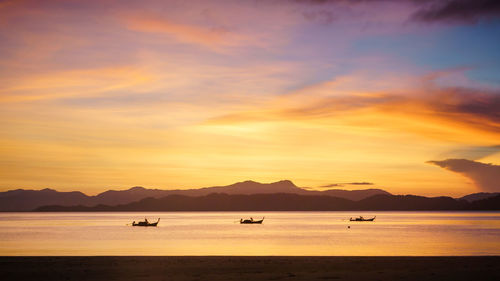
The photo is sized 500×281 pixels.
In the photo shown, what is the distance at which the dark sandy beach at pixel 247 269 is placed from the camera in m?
23.0

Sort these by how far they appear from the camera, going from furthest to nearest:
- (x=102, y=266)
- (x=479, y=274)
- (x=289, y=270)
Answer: (x=102, y=266) → (x=289, y=270) → (x=479, y=274)

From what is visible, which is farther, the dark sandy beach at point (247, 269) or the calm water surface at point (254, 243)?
the calm water surface at point (254, 243)

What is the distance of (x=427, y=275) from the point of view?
23453mm

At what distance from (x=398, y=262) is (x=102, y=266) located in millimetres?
14766

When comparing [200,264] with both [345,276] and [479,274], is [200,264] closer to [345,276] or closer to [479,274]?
[345,276]

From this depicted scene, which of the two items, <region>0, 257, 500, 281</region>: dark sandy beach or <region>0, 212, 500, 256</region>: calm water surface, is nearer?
<region>0, 257, 500, 281</region>: dark sandy beach

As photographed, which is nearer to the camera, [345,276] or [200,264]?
[345,276]

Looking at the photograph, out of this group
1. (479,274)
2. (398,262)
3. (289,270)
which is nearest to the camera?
(479,274)

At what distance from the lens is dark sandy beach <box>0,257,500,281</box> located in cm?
2303

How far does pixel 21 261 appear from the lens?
3048 centimetres

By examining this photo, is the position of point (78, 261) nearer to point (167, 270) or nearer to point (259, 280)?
point (167, 270)

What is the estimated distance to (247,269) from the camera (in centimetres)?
2594

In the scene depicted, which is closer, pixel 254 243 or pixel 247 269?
pixel 247 269

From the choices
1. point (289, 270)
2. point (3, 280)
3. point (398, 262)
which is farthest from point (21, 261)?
point (398, 262)
